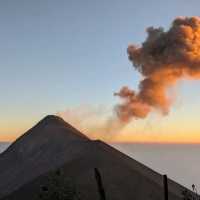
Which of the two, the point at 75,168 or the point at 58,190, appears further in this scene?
Answer: the point at 75,168

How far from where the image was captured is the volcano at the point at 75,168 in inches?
2219

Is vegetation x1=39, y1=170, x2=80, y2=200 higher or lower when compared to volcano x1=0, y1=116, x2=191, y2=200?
lower

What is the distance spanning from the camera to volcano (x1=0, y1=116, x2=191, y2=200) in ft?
185

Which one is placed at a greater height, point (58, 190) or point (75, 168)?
point (75, 168)

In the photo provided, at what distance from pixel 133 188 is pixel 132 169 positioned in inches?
220

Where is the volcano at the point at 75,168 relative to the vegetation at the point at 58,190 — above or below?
above

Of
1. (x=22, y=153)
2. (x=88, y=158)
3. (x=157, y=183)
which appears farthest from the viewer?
(x=22, y=153)

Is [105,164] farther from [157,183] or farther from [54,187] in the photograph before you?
[54,187]

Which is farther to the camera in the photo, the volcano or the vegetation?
the volcano

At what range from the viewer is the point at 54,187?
41969 millimetres

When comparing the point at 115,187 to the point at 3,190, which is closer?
the point at 115,187

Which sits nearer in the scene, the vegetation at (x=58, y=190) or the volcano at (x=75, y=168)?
the vegetation at (x=58, y=190)

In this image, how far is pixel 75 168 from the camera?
61.0 meters

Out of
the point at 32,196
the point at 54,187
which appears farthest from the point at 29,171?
the point at 54,187
